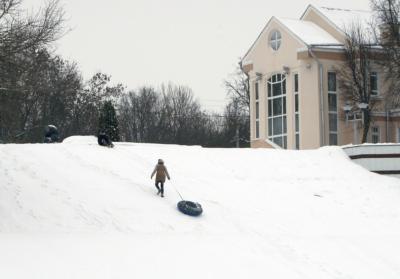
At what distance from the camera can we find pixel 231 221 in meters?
23.3

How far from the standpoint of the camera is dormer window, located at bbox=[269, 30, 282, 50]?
44.9 meters

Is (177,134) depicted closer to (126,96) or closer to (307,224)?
(126,96)

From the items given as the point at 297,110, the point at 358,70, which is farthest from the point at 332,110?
the point at 358,70

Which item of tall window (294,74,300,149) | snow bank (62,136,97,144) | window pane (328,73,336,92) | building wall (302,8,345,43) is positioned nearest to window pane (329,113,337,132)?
window pane (328,73,336,92)

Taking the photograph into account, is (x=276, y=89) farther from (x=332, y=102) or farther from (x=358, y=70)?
(x=358, y=70)

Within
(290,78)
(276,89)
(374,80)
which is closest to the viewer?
(290,78)

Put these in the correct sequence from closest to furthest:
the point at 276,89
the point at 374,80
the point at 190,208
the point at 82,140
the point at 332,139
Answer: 1. the point at 190,208
2. the point at 82,140
3. the point at 332,139
4. the point at 374,80
5. the point at 276,89

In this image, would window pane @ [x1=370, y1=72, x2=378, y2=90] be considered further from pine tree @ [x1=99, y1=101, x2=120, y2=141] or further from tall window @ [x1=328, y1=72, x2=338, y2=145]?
pine tree @ [x1=99, y1=101, x2=120, y2=141]

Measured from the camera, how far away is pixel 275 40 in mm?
45281

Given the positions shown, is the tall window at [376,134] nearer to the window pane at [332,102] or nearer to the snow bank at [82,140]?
the window pane at [332,102]

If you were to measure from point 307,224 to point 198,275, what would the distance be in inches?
291

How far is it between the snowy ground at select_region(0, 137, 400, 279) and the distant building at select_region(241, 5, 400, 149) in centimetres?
996

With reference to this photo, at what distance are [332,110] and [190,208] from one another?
22.0 m

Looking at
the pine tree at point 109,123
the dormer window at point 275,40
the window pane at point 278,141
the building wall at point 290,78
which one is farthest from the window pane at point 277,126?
the pine tree at point 109,123
